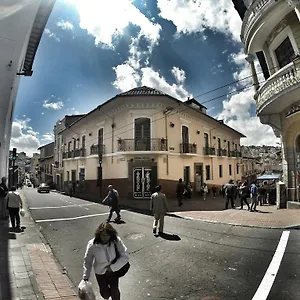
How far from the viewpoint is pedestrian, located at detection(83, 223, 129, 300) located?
353 cm

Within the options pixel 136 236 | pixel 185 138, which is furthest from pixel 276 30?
pixel 185 138

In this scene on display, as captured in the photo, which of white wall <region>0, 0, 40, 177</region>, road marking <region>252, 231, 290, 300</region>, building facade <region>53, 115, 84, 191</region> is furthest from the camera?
building facade <region>53, 115, 84, 191</region>

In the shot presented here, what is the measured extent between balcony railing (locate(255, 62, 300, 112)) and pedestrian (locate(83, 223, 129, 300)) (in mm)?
10688

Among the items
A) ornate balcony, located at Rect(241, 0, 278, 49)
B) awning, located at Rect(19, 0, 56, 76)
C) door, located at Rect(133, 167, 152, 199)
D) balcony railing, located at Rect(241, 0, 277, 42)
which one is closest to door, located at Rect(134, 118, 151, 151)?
door, located at Rect(133, 167, 152, 199)

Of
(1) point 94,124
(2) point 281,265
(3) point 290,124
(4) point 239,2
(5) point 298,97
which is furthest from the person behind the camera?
(1) point 94,124

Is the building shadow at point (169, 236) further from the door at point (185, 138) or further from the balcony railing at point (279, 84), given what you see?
the door at point (185, 138)

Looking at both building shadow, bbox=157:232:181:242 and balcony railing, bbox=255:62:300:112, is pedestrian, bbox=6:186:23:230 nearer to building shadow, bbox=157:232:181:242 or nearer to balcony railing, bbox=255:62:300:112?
building shadow, bbox=157:232:181:242

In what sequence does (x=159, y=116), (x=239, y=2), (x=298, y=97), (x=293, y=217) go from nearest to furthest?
(x=293, y=217) < (x=298, y=97) < (x=239, y=2) < (x=159, y=116)

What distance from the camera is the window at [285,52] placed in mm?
13314

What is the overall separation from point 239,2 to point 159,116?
32.7ft

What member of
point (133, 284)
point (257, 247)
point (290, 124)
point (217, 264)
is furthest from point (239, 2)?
point (133, 284)

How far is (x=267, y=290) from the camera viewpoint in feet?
15.0

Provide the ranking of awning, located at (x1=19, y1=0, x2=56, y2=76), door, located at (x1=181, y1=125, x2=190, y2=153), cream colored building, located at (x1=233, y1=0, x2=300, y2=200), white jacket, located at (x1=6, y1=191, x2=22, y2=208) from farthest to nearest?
door, located at (x1=181, y1=125, x2=190, y2=153), cream colored building, located at (x1=233, y1=0, x2=300, y2=200), white jacket, located at (x1=6, y1=191, x2=22, y2=208), awning, located at (x1=19, y1=0, x2=56, y2=76)

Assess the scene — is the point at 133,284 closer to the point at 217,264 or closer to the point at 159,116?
the point at 217,264
